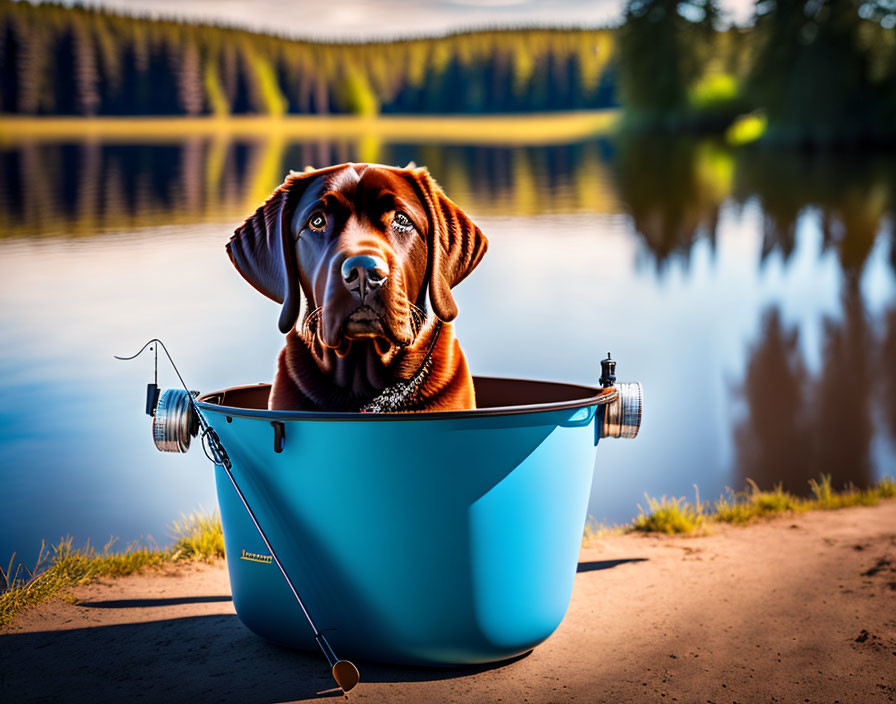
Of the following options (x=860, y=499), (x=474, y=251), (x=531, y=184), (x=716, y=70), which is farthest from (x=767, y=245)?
(x=716, y=70)

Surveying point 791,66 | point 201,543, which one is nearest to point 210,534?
point 201,543

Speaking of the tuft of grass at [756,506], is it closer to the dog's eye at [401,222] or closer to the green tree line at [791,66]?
the dog's eye at [401,222]

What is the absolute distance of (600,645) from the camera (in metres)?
3.38

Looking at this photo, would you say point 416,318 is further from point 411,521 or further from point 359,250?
point 411,521

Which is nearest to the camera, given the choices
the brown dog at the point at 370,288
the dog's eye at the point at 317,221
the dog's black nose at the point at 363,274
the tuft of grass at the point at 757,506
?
the dog's black nose at the point at 363,274

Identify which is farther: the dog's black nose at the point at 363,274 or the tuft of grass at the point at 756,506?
the tuft of grass at the point at 756,506

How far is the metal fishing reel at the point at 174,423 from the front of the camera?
10.4ft

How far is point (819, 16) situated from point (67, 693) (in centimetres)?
2672

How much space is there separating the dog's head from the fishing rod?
473 mm

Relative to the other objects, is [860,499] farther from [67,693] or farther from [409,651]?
[67,693]

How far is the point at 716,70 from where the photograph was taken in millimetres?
28953

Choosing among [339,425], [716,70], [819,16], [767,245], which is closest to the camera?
[339,425]

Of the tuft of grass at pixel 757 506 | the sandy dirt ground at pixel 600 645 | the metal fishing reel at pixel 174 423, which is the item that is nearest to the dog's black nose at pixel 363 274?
the metal fishing reel at pixel 174 423

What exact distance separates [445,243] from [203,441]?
1.06 metres
